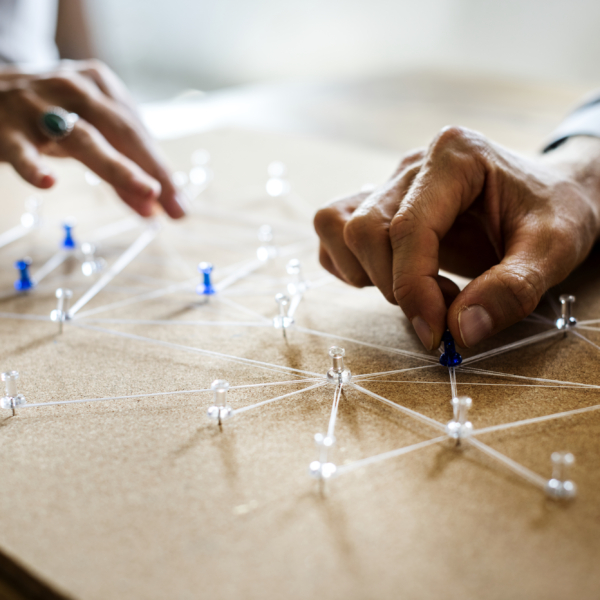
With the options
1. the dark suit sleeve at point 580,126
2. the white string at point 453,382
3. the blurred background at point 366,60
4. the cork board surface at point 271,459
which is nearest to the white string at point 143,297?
the cork board surface at point 271,459

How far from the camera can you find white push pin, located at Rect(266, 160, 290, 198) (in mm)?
1429

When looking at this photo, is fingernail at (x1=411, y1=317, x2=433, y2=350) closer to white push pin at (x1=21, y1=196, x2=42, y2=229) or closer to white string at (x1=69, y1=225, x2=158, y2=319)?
white string at (x1=69, y1=225, x2=158, y2=319)

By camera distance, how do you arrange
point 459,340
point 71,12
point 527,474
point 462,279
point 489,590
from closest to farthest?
1. point 489,590
2. point 527,474
3. point 459,340
4. point 462,279
5. point 71,12

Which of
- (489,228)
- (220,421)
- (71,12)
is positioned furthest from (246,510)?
(71,12)

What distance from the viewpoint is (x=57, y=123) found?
1260mm

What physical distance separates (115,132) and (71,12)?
1950 millimetres

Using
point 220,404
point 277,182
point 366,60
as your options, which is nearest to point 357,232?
point 220,404

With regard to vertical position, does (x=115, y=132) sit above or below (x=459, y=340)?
above

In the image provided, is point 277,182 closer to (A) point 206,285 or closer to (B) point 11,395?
(A) point 206,285

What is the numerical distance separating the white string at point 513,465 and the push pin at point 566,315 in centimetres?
27

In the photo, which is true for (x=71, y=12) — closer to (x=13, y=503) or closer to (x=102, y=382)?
(x=102, y=382)

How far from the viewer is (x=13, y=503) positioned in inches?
22.0

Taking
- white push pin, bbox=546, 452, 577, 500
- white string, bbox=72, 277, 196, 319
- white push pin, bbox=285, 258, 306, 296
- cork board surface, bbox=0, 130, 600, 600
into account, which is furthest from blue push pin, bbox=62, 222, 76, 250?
white push pin, bbox=546, 452, 577, 500

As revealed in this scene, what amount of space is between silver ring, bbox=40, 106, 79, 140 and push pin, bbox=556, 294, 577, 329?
3.14 ft
